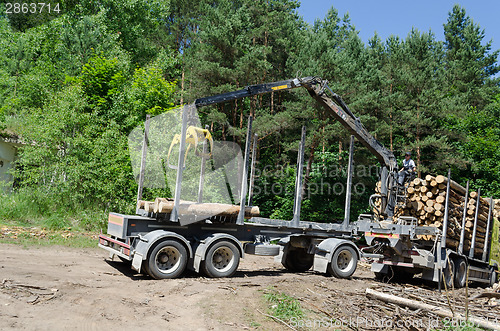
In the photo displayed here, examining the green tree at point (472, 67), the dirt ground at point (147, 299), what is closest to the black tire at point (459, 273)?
the dirt ground at point (147, 299)

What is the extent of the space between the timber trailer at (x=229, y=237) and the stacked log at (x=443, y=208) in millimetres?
852

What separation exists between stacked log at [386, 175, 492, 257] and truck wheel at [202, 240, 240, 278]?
5491 mm

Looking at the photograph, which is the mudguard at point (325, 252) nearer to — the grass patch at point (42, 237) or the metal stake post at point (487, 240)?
the metal stake post at point (487, 240)

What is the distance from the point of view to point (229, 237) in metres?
9.61

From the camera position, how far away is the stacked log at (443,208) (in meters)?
11.5

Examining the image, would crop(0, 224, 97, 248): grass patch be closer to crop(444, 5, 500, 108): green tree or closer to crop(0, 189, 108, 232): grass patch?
crop(0, 189, 108, 232): grass patch

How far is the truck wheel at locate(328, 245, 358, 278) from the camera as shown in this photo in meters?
11.2

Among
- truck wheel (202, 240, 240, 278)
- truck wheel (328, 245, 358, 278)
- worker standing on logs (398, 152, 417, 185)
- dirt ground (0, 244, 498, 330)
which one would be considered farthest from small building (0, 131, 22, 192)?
worker standing on logs (398, 152, 417, 185)

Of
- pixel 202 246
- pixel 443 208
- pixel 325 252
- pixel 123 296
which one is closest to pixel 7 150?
pixel 202 246

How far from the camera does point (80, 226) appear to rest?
1547 centimetres

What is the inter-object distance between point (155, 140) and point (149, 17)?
21.5 m

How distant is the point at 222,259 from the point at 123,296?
304cm

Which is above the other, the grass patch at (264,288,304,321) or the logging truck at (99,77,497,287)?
the logging truck at (99,77,497,287)

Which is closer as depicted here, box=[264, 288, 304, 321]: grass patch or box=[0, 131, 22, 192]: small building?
box=[264, 288, 304, 321]: grass patch
